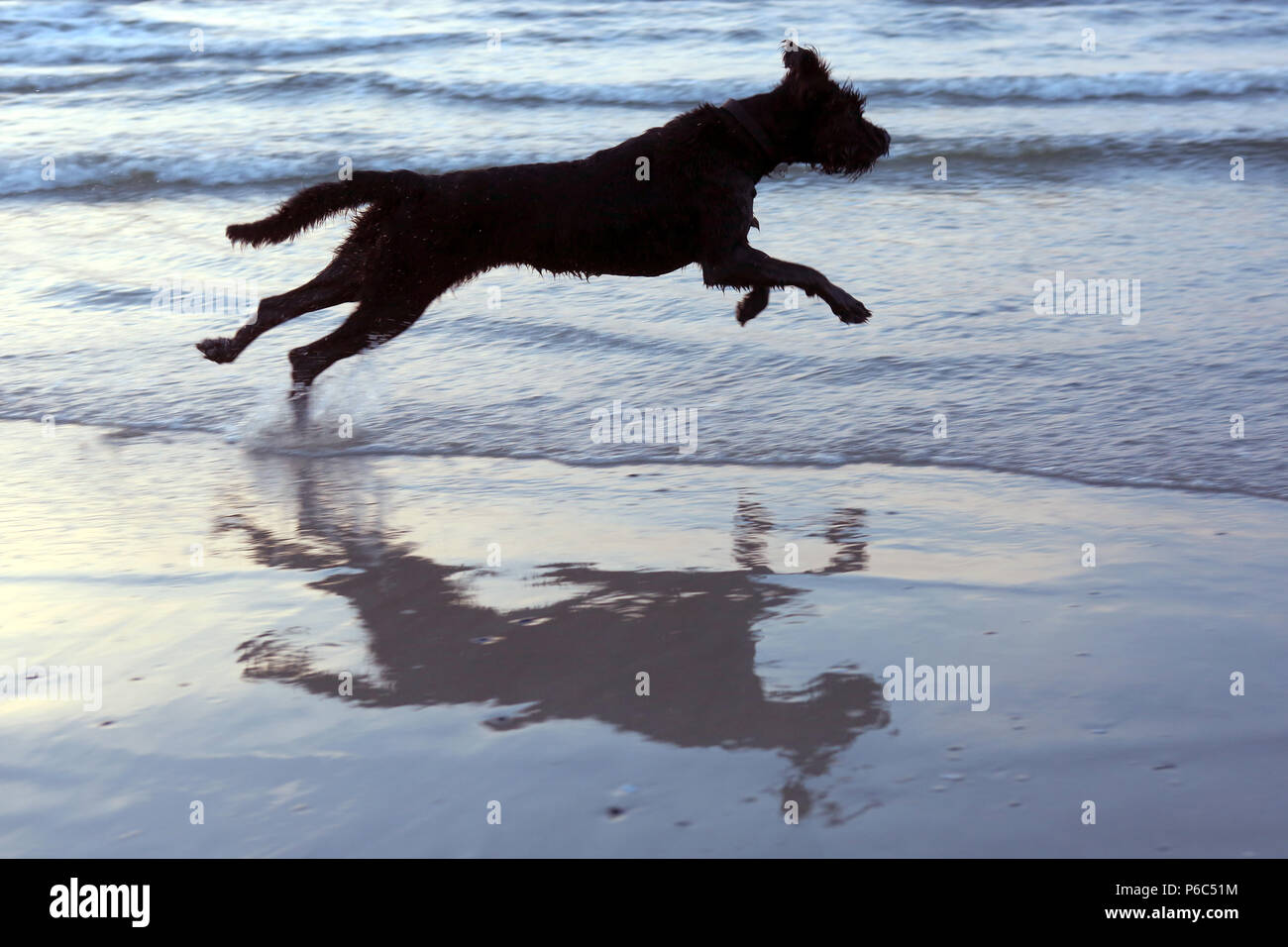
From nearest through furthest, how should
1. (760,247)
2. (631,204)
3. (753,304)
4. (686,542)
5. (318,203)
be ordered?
(686,542) < (631,204) < (318,203) < (753,304) < (760,247)

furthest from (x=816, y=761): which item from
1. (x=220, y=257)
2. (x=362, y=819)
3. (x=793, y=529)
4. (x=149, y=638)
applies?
(x=220, y=257)

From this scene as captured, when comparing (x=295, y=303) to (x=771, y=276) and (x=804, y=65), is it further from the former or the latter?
(x=804, y=65)

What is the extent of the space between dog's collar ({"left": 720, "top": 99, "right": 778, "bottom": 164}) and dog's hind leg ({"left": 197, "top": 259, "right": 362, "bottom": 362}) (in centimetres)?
155

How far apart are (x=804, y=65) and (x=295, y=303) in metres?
2.13

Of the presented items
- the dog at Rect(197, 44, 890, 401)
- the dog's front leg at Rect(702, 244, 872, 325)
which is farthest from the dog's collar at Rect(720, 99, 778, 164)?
the dog's front leg at Rect(702, 244, 872, 325)

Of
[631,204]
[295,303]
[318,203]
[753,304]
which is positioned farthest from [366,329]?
[753,304]

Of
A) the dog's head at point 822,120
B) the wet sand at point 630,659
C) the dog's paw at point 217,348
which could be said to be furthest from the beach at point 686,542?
the dog's head at point 822,120

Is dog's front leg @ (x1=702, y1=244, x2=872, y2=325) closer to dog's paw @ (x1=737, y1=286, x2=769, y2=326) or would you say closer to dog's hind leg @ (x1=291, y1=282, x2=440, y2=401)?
dog's paw @ (x1=737, y1=286, x2=769, y2=326)

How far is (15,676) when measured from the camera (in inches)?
128

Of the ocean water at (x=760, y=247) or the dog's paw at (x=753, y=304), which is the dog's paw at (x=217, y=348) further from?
the dog's paw at (x=753, y=304)

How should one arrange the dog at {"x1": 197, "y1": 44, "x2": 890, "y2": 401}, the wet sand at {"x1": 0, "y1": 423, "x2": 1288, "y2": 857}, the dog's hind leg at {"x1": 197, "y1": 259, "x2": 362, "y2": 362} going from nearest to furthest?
the wet sand at {"x1": 0, "y1": 423, "x2": 1288, "y2": 857}, the dog at {"x1": 197, "y1": 44, "x2": 890, "y2": 401}, the dog's hind leg at {"x1": 197, "y1": 259, "x2": 362, "y2": 362}

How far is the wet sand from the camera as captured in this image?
103 inches

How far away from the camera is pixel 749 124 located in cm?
492

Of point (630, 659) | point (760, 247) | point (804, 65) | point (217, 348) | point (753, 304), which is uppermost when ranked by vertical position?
point (804, 65)
